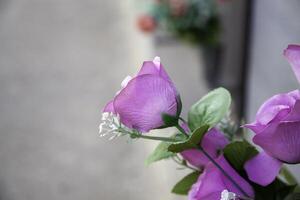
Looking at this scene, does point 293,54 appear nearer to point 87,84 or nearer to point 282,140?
point 282,140

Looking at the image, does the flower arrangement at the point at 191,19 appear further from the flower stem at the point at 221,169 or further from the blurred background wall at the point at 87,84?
the flower stem at the point at 221,169

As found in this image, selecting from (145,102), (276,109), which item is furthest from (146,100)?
(276,109)

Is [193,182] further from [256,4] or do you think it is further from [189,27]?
[189,27]

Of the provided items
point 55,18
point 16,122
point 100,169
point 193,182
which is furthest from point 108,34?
point 193,182

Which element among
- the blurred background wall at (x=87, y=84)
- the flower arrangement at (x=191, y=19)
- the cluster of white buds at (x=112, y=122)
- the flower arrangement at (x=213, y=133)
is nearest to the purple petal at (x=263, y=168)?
the flower arrangement at (x=213, y=133)

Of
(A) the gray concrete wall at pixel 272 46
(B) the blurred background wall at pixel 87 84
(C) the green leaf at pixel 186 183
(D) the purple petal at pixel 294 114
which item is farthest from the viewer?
(B) the blurred background wall at pixel 87 84

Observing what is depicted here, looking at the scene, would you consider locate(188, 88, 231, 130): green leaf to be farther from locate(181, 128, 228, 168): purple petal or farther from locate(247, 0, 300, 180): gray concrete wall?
locate(247, 0, 300, 180): gray concrete wall

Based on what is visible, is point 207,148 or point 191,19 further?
point 191,19
